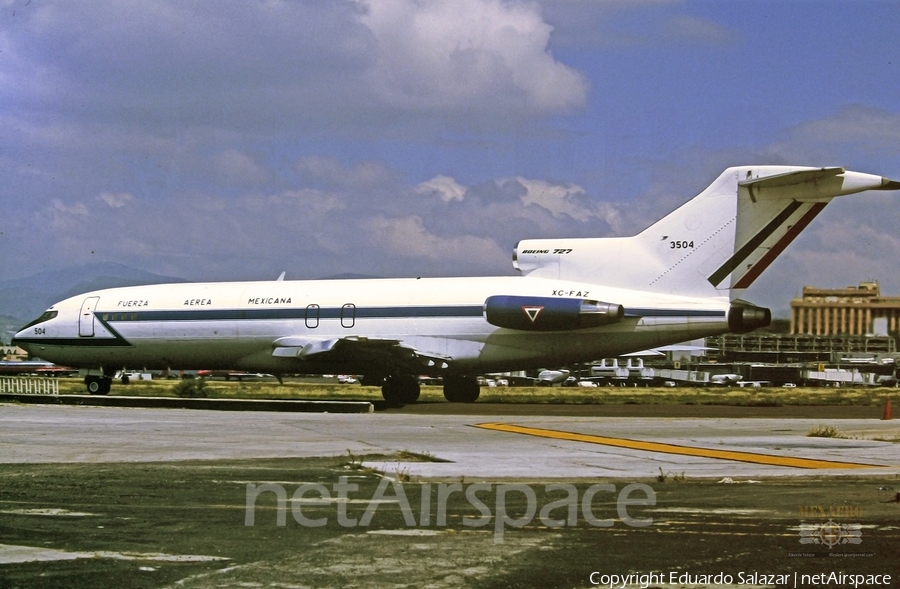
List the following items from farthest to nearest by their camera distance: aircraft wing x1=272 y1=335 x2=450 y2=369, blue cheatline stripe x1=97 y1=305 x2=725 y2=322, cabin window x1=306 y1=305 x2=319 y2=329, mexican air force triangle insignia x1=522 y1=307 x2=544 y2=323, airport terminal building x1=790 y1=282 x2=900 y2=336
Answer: cabin window x1=306 y1=305 x2=319 y2=329 < aircraft wing x1=272 y1=335 x2=450 y2=369 < mexican air force triangle insignia x1=522 y1=307 x2=544 y2=323 < blue cheatline stripe x1=97 y1=305 x2=725 y2=322 < airport terminal building x1=790 y1=282 x2=900 y2=336

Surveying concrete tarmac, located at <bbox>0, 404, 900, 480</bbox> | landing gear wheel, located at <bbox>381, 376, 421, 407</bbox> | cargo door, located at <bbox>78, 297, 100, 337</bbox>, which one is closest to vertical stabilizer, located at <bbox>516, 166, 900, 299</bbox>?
landing gear wheel, located at <bbox>381, 376, 421, 407</bbox>

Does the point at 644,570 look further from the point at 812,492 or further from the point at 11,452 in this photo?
the point at 11,452

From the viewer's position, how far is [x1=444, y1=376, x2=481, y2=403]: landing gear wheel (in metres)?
32.3

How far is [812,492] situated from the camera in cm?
1017

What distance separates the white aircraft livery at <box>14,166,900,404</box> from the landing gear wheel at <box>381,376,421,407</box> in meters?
0.04

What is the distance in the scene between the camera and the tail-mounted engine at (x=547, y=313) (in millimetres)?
27094

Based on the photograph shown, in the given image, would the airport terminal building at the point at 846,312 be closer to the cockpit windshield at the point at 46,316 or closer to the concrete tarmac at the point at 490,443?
the concrete tarmac at the point at 490,443

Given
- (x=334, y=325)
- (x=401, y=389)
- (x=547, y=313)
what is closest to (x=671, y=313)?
(x=547, y=313)

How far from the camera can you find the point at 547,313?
27688 mm

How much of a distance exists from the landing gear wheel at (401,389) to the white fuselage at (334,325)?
0.83 meters

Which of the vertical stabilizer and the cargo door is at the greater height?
the vertical stabilizer

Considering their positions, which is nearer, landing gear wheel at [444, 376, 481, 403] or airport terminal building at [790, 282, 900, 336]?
airport terminal building at [790, 282, 900, 336]

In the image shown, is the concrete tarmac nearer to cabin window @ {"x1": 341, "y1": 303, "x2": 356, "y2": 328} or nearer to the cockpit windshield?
cabin window @ {"x1": 341, "y1": 303, "x2": 356, "y2": 328}

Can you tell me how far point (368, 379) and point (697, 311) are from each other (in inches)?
392
